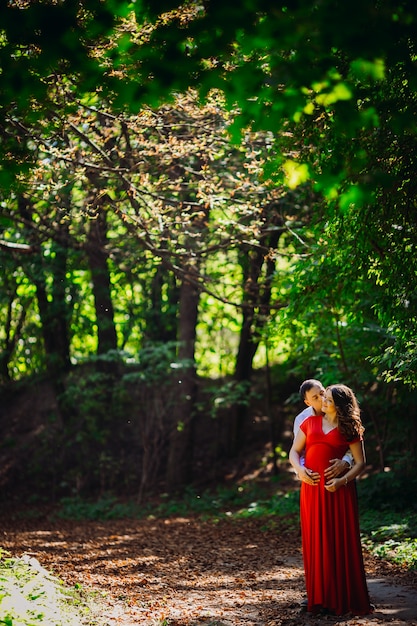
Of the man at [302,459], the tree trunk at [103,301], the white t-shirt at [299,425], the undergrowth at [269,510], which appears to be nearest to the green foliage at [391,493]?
the undergrowth at [269,510]

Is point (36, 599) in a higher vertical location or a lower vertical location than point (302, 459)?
lower

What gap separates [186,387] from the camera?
1633 centimetres

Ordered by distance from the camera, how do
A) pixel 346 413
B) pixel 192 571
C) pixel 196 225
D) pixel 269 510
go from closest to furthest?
pixel 346 413, pixel 192 571, pixel 269 510, pixel 196 225

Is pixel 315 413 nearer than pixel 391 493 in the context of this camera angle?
Yes

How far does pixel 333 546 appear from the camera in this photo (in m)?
6.06

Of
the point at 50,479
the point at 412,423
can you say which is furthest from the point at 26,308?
the point at 412,423

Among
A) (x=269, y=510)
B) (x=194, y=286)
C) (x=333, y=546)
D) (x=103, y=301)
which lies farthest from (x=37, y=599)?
(x=103, y=301)

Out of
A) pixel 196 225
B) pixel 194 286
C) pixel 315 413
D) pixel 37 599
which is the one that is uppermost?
pixel 196 225

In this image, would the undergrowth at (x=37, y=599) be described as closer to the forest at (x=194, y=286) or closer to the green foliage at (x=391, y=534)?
the forest at (x=194, y=286)

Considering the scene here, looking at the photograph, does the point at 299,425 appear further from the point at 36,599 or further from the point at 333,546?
the point at 36,599

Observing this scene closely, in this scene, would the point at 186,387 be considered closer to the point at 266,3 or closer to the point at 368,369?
the point at 368,369

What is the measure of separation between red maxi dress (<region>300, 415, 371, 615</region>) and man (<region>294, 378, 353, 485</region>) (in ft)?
0.20

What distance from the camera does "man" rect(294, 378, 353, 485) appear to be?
607 cm

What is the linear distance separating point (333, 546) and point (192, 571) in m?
3.04
